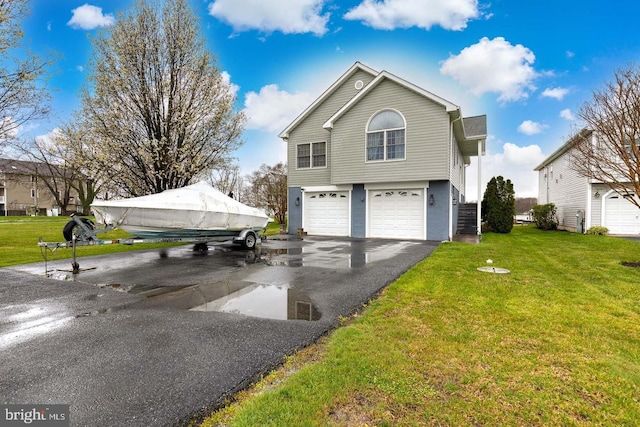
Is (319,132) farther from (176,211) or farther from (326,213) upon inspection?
(176,211)

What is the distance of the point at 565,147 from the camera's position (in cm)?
1927

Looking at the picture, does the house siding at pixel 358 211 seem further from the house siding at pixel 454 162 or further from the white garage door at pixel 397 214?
the house siding at pixel 454 162

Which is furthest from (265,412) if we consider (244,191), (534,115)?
(244,191)

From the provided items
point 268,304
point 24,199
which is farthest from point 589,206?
point 24,199

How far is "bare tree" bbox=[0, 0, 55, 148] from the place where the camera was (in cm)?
1029

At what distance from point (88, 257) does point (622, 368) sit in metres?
11.8

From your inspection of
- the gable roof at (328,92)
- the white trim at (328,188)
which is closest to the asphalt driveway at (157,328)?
the white trim at (328,188)

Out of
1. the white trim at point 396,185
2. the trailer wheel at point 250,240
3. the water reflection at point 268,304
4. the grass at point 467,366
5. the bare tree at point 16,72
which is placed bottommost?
the grass at point 467,366

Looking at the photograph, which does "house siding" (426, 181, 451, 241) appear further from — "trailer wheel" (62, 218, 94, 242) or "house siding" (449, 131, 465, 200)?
"trailer wheel" (62, 218, 94, 242)

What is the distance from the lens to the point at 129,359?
3.07m

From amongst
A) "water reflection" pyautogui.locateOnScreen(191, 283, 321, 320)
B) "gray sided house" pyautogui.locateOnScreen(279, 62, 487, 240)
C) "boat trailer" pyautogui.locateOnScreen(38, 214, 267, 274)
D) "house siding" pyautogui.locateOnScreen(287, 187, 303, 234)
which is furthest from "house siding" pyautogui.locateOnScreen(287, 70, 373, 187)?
"water reflection" pyautogui.locateOnScreen(191, 283, 321, 320)

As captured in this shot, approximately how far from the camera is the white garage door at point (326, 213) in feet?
52.1

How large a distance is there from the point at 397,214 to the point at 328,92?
749cm

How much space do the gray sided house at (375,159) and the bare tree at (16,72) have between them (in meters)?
10.2
